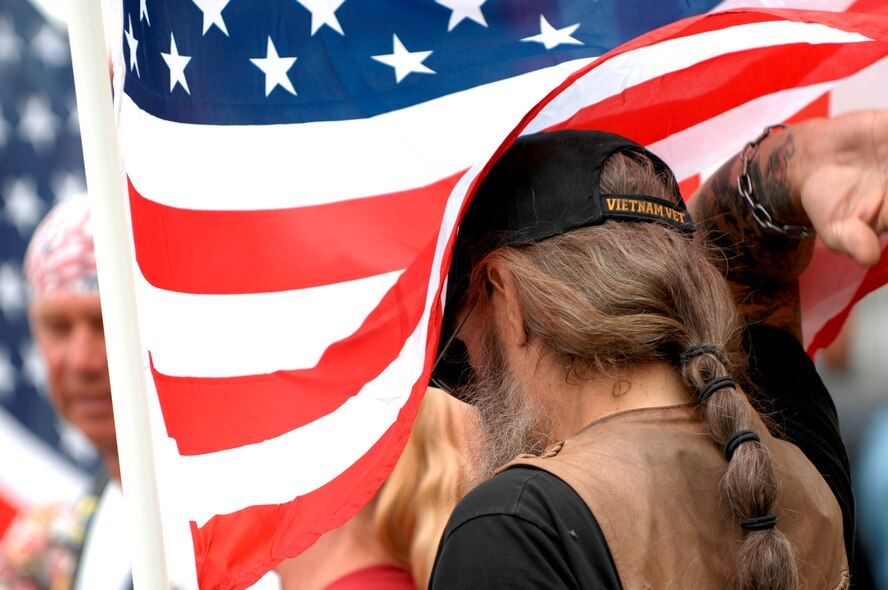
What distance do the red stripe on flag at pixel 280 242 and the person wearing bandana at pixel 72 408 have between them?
283mm

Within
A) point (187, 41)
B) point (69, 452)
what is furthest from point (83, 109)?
point (69, 452)

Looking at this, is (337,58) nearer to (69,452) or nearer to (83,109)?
(83,109)

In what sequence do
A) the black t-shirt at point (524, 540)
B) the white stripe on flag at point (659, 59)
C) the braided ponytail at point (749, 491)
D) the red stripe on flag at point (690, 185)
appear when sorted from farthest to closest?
the red stripe on flag at point (690, 185) → the white stripe on flag at point (659, 59) → the braided ponytail at point (749, 491) → the black t-shirt at point (524, 540)

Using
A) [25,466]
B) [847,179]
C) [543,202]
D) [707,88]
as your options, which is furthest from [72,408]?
[707,88]

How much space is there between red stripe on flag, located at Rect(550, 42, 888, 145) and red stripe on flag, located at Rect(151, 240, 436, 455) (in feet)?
2.07

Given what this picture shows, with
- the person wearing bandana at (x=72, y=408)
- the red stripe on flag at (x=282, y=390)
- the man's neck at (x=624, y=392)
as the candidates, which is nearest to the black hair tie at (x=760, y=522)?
the man's neck at (x=624, y=392)

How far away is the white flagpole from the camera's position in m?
1.77

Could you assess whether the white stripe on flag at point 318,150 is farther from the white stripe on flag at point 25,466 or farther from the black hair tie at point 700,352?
the black hair tie at point 700,352

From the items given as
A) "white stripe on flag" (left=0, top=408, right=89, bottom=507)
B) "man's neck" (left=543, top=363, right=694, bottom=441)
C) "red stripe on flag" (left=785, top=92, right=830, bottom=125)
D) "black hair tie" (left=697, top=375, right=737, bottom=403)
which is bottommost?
"white stripe on flag" (left=0, top=408, right=89, bottom=507)

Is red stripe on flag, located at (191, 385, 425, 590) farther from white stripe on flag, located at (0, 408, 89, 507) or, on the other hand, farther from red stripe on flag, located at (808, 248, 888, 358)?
red stripe on flag, located at (808, 248, 888, 358)

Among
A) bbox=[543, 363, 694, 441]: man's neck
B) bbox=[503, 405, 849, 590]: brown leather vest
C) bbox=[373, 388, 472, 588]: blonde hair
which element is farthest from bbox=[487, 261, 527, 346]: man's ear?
bbox=[373, 388, 472, 588]: blonde hair

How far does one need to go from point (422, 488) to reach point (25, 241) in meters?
1.72

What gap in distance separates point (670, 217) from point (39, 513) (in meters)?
1.16

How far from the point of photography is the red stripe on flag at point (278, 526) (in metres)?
2.01
